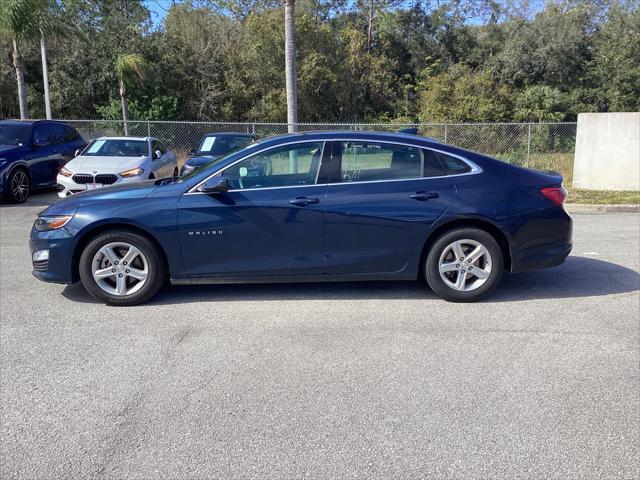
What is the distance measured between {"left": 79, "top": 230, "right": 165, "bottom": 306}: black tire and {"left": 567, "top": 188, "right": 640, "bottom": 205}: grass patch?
10.0m

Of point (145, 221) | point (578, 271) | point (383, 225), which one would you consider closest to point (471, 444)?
point (383, 225)

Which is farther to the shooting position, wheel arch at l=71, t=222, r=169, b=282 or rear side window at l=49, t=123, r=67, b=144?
rear side window at l=49, t=123, r=67, b=144

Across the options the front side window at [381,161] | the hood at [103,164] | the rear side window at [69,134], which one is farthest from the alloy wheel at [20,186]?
the front side window at [381,161]

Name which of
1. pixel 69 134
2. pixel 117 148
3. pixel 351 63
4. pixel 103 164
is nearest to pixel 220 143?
pixel 117 148

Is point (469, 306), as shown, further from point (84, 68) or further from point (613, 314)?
point (84, 68)

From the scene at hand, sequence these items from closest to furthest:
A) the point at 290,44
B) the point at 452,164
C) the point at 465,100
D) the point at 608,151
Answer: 1. the point at 452,164
2. the point at 608,151
3. the point at 290,44
4. the point at 465,100

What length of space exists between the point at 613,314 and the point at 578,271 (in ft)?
5.21

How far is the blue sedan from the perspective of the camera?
5309 millimetres

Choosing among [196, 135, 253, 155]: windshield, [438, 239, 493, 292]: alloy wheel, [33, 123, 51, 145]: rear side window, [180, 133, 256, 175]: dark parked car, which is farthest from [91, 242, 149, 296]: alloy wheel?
[33, 123, 51, 145]: rear side window

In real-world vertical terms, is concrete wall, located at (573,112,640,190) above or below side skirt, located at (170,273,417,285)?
above

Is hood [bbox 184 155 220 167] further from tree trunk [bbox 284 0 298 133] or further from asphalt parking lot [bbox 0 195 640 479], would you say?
asphalt parking lot [bbox 0 195 640 479]

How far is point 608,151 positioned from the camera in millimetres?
13930

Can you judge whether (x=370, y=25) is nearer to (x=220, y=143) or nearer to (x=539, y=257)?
(x=220, y=143)

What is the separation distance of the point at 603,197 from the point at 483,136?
313 inches
